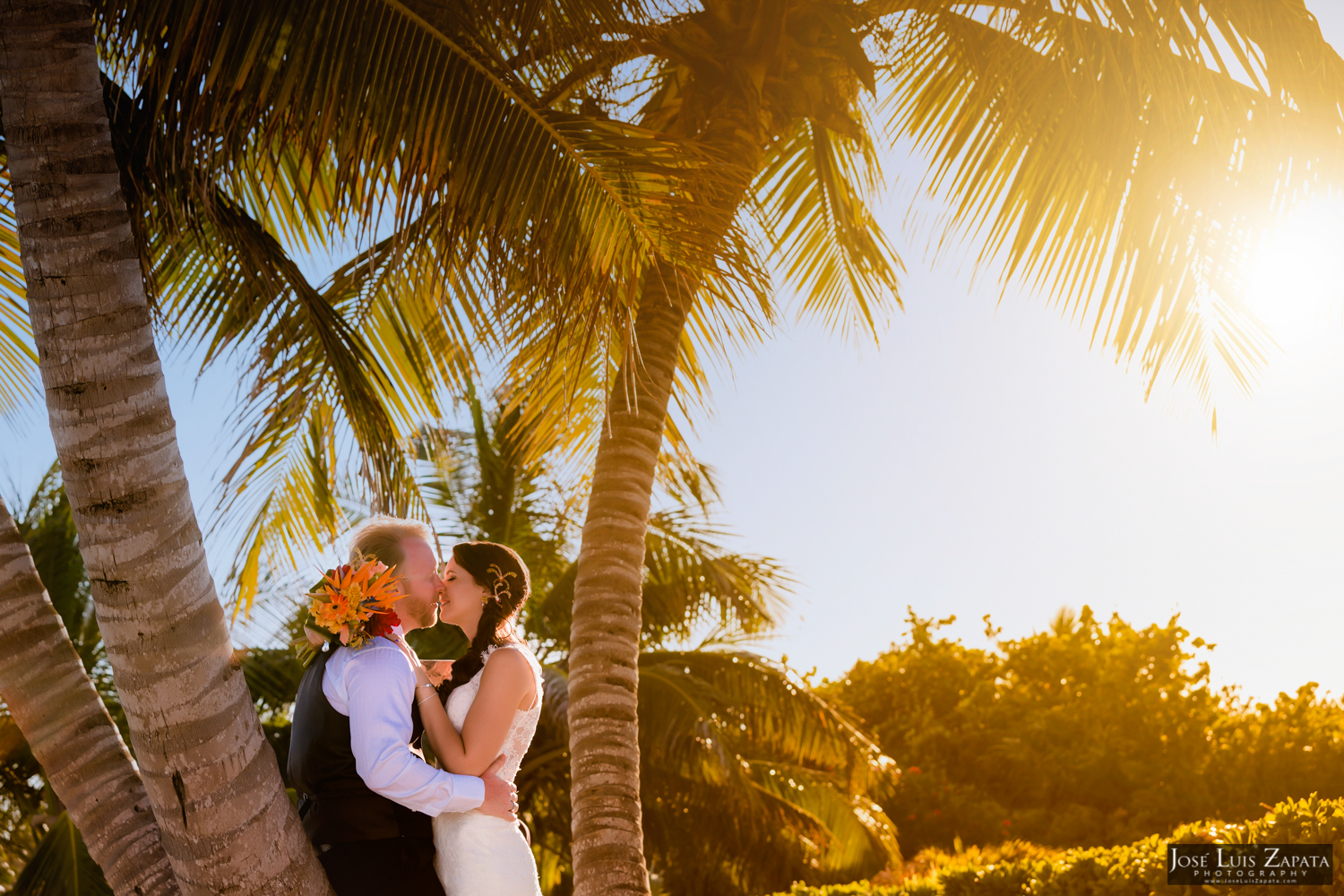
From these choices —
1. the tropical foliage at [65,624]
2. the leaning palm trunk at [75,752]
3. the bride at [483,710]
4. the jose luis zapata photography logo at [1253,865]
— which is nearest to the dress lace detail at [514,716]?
the bride at [483,710]

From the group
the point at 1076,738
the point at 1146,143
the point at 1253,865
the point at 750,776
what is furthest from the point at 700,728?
the point at 1076,738

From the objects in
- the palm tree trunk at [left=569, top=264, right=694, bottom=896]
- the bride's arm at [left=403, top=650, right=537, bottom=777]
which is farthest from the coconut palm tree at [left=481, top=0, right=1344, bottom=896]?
the bride's arm at [left=403, top=650, right=537, bottom=777]

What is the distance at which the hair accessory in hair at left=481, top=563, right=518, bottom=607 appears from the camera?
10.8 ft

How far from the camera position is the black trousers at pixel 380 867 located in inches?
106

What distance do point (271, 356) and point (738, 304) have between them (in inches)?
114

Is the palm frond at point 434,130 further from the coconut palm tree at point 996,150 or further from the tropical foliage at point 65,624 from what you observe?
the tropical foliage at point 65,624

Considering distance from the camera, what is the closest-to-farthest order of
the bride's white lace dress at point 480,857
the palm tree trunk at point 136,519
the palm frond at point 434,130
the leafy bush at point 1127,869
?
the palm tree trunk at point 136,519
the bride's white lace dress at point 480,857
the palm frond at point 434,130
the leafy bush at point 1127,869

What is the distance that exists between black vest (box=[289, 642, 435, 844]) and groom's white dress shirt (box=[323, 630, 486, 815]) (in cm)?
4

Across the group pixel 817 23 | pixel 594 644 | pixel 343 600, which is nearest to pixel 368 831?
pixel 343 600

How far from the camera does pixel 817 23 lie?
5.85 m

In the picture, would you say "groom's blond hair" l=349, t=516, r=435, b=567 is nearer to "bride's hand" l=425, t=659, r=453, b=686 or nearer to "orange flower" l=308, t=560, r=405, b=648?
"orange flower" l=308, t=560, r=405, b=648

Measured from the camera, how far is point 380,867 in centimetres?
273

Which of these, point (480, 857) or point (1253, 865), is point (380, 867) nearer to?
point (480, 857)

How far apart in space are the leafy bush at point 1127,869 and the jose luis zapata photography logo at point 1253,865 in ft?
0.20
